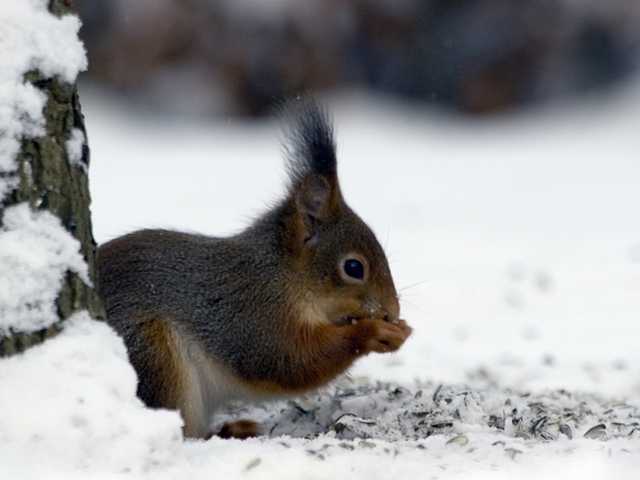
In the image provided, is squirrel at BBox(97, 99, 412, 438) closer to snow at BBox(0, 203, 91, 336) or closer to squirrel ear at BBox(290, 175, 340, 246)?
squirrel ear at BBox(290, 175, 340, 246)

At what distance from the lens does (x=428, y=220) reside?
22.4 ft

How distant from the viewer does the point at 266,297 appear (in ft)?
10.3

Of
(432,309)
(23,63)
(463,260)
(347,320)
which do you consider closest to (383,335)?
(347,320)

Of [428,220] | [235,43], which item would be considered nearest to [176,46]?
[235,43]

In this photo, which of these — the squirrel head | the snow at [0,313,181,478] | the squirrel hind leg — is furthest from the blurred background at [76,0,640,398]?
the snow at [0,313,181,478]

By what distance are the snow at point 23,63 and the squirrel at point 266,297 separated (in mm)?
632

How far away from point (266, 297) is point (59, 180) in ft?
2.64

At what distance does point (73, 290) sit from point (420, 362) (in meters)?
2.20

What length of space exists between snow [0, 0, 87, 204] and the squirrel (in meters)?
0.63

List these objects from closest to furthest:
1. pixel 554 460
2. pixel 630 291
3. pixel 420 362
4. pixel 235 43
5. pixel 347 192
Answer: pixel 554 460 < pixel 420 362 < pixel 630 291 < pixel 347 192 < pixel 235 43

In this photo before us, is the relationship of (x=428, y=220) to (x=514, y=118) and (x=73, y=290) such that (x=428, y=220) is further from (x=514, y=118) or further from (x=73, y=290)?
(x=73, y=290)

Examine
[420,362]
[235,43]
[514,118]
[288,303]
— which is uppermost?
[235,43]

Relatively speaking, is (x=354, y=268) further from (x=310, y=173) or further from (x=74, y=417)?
(x=74, y=417)

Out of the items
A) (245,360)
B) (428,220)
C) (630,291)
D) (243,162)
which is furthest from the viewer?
(243,162)
